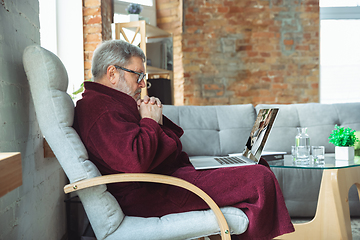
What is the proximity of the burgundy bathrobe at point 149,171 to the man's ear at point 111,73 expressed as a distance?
→ 11 centimetres

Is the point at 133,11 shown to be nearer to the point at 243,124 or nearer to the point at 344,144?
the point at 243,124

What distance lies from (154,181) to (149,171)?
5.9 inches

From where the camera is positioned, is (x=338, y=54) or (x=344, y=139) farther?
(x=338, y=54)

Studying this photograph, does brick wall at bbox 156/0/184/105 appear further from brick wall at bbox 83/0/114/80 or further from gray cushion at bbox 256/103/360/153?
gray cushion at bbox 256/103/360/153

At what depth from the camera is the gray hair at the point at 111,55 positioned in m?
1.47

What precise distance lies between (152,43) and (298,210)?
97.6 inches

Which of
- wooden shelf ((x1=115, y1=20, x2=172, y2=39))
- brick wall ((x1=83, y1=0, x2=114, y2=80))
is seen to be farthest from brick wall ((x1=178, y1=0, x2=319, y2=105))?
brick wall ((x1=83, y1=0, x2=114, y2=80))

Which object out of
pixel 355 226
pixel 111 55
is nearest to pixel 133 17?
pixel 111 55

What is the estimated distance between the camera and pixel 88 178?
1188 millimetres

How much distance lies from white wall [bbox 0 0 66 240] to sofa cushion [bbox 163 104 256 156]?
1.23 metres

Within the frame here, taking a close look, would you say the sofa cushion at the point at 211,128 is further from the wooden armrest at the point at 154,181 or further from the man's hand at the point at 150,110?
the wooden armrest at the point at 154,181

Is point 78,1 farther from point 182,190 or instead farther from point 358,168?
point 358,168

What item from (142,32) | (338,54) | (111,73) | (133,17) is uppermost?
(133,17)

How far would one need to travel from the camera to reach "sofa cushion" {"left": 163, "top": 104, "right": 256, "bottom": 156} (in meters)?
2.59
